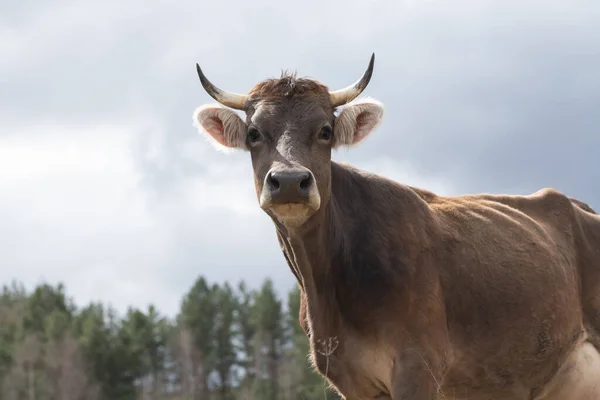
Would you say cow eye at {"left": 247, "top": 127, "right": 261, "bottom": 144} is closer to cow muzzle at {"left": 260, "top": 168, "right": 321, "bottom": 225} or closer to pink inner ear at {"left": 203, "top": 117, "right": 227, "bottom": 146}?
pink inner ear at {"left": 203, "top": 117, "right": 227, "bottom": 146}

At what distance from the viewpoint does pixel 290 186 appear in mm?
11070

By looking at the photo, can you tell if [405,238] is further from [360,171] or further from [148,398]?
[148,398]

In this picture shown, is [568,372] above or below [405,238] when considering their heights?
below

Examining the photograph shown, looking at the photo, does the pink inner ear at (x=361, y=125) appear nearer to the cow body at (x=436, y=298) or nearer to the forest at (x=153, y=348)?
the cow body at (x=436, y=298)

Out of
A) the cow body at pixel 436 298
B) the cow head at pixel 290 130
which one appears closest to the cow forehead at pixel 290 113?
the cow head at pixel 290 130

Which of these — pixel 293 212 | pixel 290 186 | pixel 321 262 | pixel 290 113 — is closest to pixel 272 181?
pixel 290 186

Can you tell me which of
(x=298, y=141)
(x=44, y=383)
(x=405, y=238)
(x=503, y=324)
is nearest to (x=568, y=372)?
(x=503, y=324)

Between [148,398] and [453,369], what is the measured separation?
336 ft

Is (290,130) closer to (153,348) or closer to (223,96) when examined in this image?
(223,96)

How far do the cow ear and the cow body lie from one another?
3.83 ft

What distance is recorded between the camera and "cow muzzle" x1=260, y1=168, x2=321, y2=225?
11086 millimetres

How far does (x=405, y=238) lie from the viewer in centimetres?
1248

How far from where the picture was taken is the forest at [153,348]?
104 m

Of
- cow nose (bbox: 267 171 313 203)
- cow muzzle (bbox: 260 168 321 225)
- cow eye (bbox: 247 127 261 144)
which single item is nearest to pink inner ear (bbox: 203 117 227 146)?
cow eye (bbox: 247 127 261 144)
